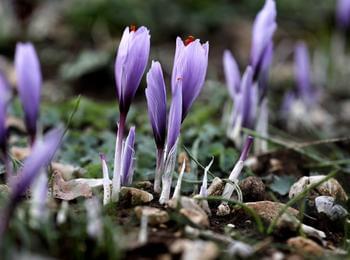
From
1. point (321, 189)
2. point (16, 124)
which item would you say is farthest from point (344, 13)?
point (321, 189)

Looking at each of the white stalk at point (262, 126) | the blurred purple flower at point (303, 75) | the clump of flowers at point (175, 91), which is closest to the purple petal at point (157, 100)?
the clump of flowers at point (175, 91)

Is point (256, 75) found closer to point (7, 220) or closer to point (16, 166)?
point (16, 166)

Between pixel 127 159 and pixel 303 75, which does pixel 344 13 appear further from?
pixel 127 159

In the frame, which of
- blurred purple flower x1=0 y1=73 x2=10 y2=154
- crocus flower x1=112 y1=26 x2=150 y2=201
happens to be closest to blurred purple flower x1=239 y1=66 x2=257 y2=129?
crocus flower x1=112 y1=26 x2=150 y2=201

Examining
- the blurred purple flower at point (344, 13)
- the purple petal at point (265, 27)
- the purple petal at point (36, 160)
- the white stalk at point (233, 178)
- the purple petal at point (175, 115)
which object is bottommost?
the white stalk at point (233, 178)

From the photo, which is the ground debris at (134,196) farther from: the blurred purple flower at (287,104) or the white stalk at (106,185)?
the blurred purple flower at (287,104)
